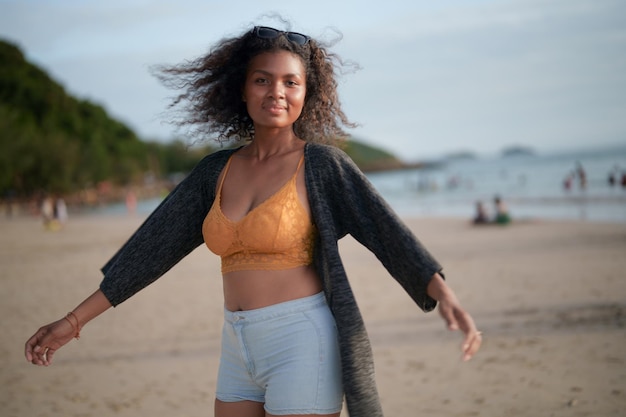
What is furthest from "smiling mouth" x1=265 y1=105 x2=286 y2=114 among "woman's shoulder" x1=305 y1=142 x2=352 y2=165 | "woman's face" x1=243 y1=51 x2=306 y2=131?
"woman's shoulder" x1=305 y1=142 x2=352 y2=165

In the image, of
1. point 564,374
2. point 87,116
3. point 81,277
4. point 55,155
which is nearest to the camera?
point 564,374

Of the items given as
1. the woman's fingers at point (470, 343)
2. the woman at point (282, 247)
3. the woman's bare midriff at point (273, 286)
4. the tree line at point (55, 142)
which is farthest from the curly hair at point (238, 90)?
the tree line at point (55, 142)

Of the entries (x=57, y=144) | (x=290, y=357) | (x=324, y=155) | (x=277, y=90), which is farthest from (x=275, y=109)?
(x=57, y=144)

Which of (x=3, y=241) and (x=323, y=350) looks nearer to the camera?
(x=323, y=350)

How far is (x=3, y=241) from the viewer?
75.0ft

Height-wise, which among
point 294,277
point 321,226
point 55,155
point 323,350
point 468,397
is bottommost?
point 468,397

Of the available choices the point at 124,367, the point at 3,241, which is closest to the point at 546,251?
the point at 124,367

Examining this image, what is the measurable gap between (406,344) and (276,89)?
16.5ft

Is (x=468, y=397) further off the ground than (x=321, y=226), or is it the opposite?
(x=321, y=226)

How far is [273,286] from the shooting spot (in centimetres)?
235

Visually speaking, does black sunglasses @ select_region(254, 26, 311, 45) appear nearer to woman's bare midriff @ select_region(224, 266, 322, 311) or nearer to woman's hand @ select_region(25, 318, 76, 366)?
woman's bare midriff @ select_region(224, 266, 322, 311)

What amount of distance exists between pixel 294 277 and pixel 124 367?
15.8 ft

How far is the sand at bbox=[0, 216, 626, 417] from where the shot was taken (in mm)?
5289

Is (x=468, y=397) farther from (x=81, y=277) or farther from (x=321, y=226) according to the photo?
(x=81, y=277)
